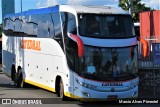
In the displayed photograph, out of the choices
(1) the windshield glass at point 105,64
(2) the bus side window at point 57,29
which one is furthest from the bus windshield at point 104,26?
(2) the bus side window at point 57,29

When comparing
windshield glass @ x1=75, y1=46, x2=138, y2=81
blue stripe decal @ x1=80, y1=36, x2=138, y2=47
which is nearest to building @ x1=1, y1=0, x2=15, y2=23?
blue stripe decal @ x1=80, y1=36, x2=138, y2=47

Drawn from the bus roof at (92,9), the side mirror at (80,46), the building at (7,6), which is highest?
the bus roof at (92,9)

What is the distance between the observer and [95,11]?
1498 centimetres

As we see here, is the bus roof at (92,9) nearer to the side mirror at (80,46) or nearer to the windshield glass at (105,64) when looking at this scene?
the side mirror at (80,46)

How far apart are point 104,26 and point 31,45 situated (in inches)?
225

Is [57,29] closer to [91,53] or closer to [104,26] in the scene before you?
[104,26]

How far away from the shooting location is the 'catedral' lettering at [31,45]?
728 inches

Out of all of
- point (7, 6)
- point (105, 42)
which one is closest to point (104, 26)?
point (105, 42)

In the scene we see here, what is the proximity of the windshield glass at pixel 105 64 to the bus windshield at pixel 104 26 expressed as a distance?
0.57 meters

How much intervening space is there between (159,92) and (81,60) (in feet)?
19.9

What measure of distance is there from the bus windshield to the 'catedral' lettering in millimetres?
4108

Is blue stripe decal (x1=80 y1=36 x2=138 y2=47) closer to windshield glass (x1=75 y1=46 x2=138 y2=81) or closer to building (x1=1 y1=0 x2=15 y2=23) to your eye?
windshield glass (x1=75 y1=46 x2=138 y2=81)

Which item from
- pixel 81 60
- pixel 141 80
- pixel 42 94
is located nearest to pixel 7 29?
pixel 42 94

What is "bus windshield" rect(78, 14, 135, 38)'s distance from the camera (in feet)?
47.7
